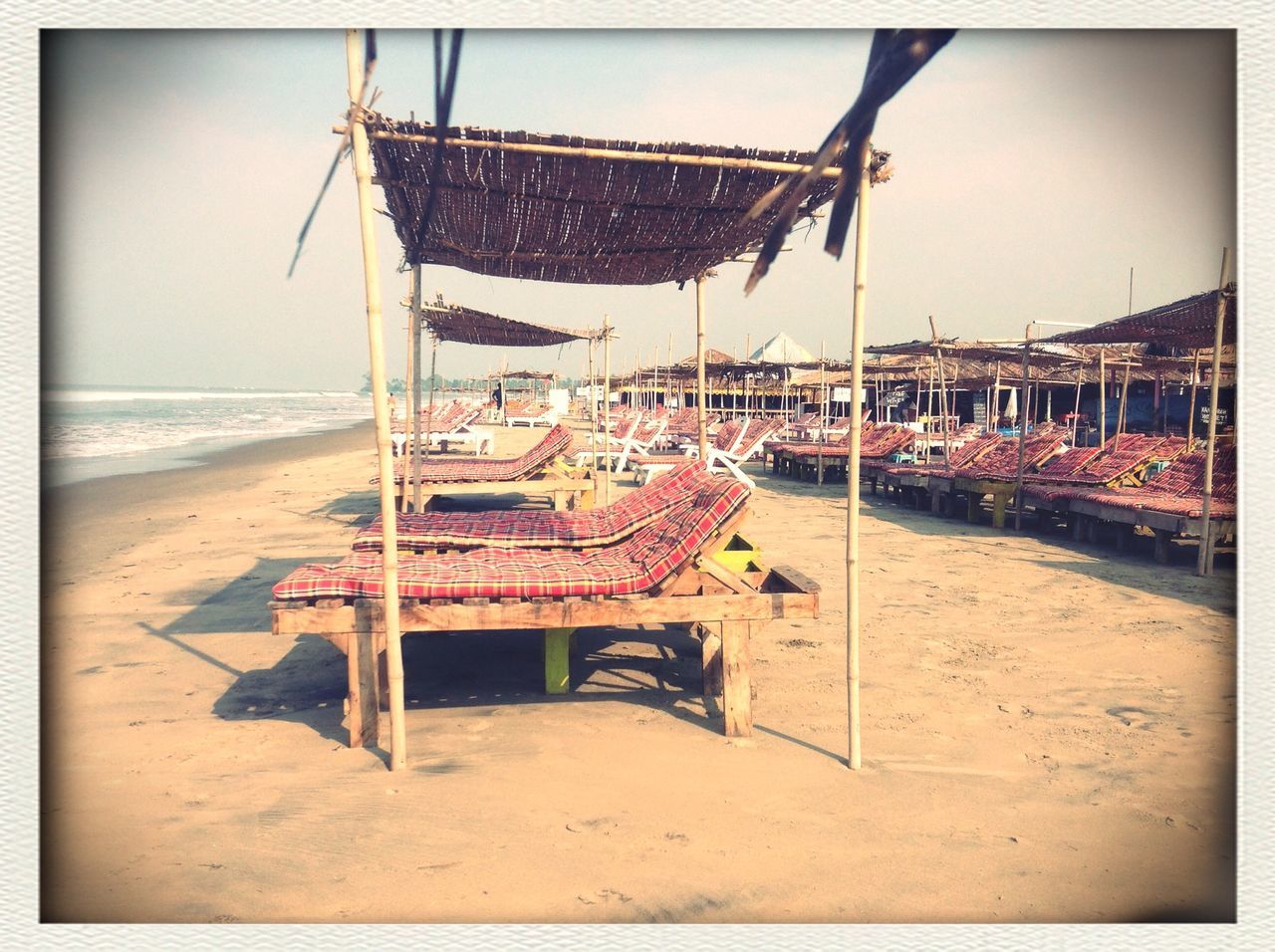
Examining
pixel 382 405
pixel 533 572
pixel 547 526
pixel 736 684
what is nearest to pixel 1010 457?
pixel 547 526

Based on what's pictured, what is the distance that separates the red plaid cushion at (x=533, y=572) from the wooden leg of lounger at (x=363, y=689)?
205 mm

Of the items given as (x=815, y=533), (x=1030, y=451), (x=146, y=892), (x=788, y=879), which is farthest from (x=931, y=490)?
(x=146, y=892)

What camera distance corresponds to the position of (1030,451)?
11.7 m

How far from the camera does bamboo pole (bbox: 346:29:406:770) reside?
2939 millimetres

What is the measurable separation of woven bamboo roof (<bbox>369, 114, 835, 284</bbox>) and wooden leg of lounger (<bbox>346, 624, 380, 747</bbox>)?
1.89 meters

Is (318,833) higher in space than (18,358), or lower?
lower

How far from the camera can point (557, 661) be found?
13.3 feet

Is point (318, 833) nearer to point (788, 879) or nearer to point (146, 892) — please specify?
point (146, 892)

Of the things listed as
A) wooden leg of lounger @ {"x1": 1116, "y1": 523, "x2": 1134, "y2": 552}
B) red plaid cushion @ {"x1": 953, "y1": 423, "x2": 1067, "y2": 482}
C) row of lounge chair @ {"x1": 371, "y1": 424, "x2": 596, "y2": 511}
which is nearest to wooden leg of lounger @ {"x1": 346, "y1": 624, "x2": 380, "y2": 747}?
row of lounge chair @ {"x1": 371, "y1": 424, "x2": 596, "y2": 511}

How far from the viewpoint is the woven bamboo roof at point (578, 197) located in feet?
10.7

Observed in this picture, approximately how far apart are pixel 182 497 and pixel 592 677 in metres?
11.1

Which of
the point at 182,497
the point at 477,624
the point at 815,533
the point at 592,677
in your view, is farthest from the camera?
the point at 182,497

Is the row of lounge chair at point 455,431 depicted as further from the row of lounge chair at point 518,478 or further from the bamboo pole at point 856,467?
the bamboo pole at point 856,467

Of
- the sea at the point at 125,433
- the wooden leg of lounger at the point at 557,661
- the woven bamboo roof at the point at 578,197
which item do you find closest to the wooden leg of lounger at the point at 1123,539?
the woven bamboo roof at the point at 578,197
